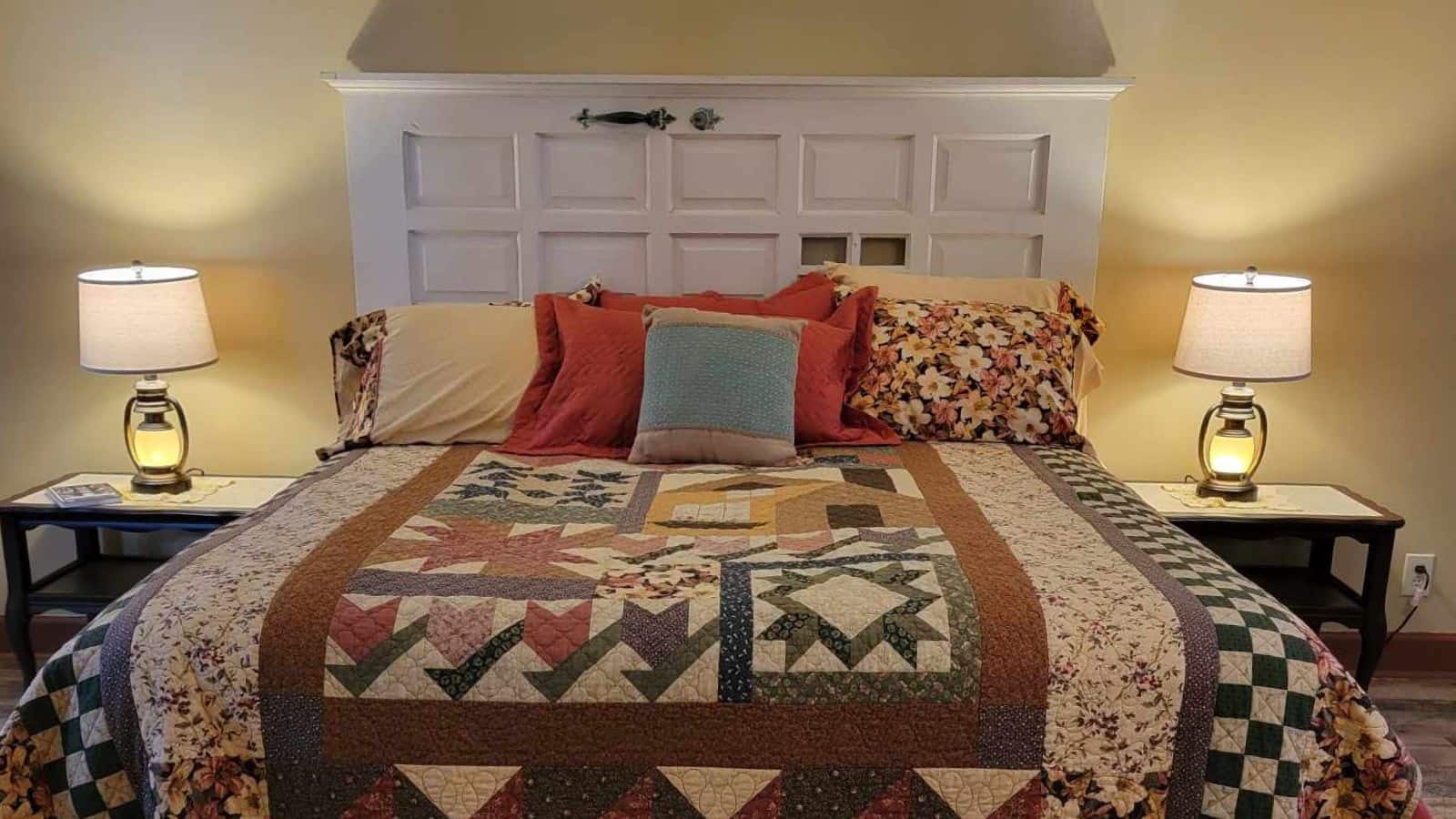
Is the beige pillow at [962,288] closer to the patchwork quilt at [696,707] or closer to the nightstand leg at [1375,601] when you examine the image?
the nightstand leg at [1375,601]

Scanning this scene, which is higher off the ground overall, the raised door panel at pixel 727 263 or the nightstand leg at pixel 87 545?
the raised door panel at pixel 727 263

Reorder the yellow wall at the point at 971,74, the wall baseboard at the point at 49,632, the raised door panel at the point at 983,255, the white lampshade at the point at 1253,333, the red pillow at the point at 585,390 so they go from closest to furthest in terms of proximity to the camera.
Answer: the red pillow at the point at 585,390 → the white lampshade at the point at 1253,333 → the yellow wall at the point at 971,74 → the raised door panel at the point at 983,255 → the wall baseboard at the point at 49,632

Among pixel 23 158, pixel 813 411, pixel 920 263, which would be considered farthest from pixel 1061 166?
pixel 23 158

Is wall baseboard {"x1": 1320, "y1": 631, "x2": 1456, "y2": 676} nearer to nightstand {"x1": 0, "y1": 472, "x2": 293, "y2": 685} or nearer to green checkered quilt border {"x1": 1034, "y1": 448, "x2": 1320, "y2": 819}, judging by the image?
green checkered quilt border {"x1": 1034, "y1": 448, "x2": 1320, "y2": 819}

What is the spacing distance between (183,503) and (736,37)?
1711mm

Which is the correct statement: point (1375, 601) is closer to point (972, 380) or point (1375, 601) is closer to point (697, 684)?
point (972, 380)

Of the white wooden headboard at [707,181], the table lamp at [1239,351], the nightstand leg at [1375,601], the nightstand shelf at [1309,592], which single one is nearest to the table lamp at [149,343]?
the white wooden headboard at [707,181]

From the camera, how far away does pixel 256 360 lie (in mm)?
3074

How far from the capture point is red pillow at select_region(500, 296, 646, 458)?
2.47 meters

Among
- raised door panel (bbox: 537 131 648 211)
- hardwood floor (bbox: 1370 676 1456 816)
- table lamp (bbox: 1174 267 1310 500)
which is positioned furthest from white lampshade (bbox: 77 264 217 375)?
hardwood floor (bbox: 1370 676 1456 816)

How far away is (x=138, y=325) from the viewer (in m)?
2.71

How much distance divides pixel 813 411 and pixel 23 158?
2096 mm

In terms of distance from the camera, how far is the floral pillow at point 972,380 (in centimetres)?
256

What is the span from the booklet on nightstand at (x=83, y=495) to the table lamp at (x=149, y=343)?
65mm
